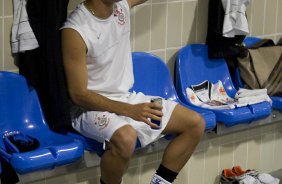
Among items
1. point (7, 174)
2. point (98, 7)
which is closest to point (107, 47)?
point (98, 7)

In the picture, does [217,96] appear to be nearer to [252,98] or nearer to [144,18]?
[252,98]

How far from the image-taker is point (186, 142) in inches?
106

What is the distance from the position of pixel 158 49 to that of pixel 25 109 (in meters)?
0.82

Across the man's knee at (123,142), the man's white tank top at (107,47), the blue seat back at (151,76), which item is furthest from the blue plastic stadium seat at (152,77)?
the man's knee at (123,142)

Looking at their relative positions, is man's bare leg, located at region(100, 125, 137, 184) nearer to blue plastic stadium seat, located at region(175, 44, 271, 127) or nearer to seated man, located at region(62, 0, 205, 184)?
seated man, located at region(62, 0, 205, 184)

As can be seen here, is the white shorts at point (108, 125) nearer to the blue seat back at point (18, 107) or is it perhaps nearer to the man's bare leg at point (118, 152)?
the man's bare leg at point (118, 152)

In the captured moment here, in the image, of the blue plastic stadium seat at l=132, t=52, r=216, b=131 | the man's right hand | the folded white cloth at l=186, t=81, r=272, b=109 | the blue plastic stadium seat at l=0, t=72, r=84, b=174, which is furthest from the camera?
the folded white cloth at l=186, t=81, r=272, b=109

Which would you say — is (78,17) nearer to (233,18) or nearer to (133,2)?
(133,2)

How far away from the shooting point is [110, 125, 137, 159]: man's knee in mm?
2449

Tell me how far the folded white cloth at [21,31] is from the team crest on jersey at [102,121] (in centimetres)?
38

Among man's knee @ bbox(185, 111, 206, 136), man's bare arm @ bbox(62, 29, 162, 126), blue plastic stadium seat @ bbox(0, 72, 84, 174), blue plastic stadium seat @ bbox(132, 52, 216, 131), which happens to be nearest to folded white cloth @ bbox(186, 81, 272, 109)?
blue plastic stadium seat @ bbox(132, 52, 216, 131)

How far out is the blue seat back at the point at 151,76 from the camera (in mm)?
3033

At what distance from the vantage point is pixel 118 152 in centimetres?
247

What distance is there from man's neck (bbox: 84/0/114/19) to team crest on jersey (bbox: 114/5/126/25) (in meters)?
0.07
